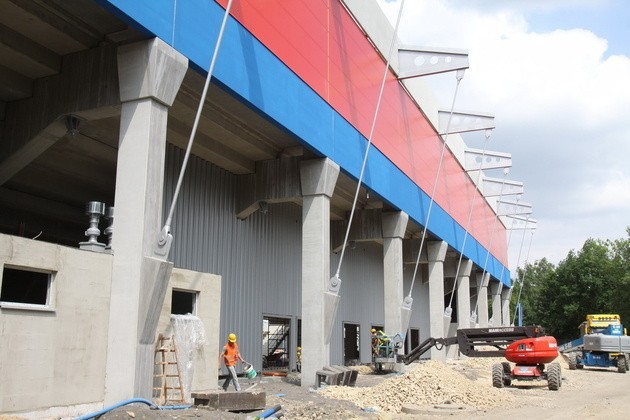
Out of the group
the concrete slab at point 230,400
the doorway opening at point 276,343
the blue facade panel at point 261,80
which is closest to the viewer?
the concrete slab at point 230,400

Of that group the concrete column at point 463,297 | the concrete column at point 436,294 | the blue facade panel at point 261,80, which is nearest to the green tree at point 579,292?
the concrete column at point 463,297

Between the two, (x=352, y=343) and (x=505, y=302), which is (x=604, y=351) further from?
(x=505, y=302)

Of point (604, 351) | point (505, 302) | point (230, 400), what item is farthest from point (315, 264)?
point (505, 302)

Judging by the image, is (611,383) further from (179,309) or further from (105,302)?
(105,302)

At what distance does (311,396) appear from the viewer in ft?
53.4

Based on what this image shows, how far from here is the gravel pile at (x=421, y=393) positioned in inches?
639

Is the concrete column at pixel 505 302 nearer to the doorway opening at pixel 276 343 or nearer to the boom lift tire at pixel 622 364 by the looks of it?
the boom lift tire at pixel 622 364

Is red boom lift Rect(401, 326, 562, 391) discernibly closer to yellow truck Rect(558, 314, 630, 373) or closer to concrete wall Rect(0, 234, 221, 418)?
concrete wall Rect(0, 234, 221, 418)

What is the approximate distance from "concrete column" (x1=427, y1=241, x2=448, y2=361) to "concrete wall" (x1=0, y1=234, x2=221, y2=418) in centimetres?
2526

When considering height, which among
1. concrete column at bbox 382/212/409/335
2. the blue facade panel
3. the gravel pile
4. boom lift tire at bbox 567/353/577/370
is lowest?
boom lift tire at bbox 567/353/577/370

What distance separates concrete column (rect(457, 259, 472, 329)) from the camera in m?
43.6

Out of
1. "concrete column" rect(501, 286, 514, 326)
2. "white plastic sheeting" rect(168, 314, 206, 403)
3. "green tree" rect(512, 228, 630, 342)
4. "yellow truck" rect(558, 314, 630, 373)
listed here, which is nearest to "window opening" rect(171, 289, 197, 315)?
"white plastic sheeting" rect(168, 314, 206, 403)

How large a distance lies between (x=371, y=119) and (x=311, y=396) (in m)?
13.1

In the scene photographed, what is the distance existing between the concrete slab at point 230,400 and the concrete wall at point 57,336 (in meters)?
1.90
